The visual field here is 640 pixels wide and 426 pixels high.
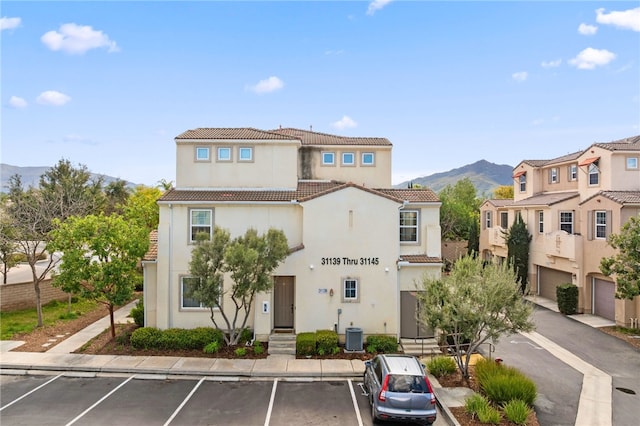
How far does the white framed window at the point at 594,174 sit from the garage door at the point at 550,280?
6.13 meters

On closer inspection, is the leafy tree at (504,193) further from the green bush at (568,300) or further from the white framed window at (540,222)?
the green bush at (568,300)

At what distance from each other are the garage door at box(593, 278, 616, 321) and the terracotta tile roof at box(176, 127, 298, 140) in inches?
769

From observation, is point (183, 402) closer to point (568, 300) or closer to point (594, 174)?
point (568, 300)

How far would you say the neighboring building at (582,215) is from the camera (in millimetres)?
21828

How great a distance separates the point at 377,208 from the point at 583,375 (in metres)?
10.1

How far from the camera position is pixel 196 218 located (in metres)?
18.1

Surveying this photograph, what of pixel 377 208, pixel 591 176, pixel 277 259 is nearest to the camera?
pixel 277 259

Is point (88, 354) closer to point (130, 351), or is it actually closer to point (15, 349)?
point (130, 351)

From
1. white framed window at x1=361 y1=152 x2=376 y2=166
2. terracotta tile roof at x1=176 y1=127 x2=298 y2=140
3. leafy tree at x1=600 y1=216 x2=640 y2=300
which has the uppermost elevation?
terracotta tile roof at x1=176 y1=127 x2=298 y2=140

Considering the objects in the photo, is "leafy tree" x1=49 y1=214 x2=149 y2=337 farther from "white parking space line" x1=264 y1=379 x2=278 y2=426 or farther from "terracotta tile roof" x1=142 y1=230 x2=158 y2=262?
"white parking space line" x1=264 y1=379 x2=278 y2=426

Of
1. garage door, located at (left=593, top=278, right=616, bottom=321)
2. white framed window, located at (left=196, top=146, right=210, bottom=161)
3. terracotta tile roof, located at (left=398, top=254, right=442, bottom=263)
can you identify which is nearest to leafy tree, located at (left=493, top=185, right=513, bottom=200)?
garage door, located at (left=593, top=278, right=616, bottom=321)

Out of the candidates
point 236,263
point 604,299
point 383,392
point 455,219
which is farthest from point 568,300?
point 455,219

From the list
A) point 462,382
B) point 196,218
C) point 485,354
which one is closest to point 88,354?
point 196,218

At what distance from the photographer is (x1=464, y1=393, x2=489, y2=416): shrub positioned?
11.2 metres
